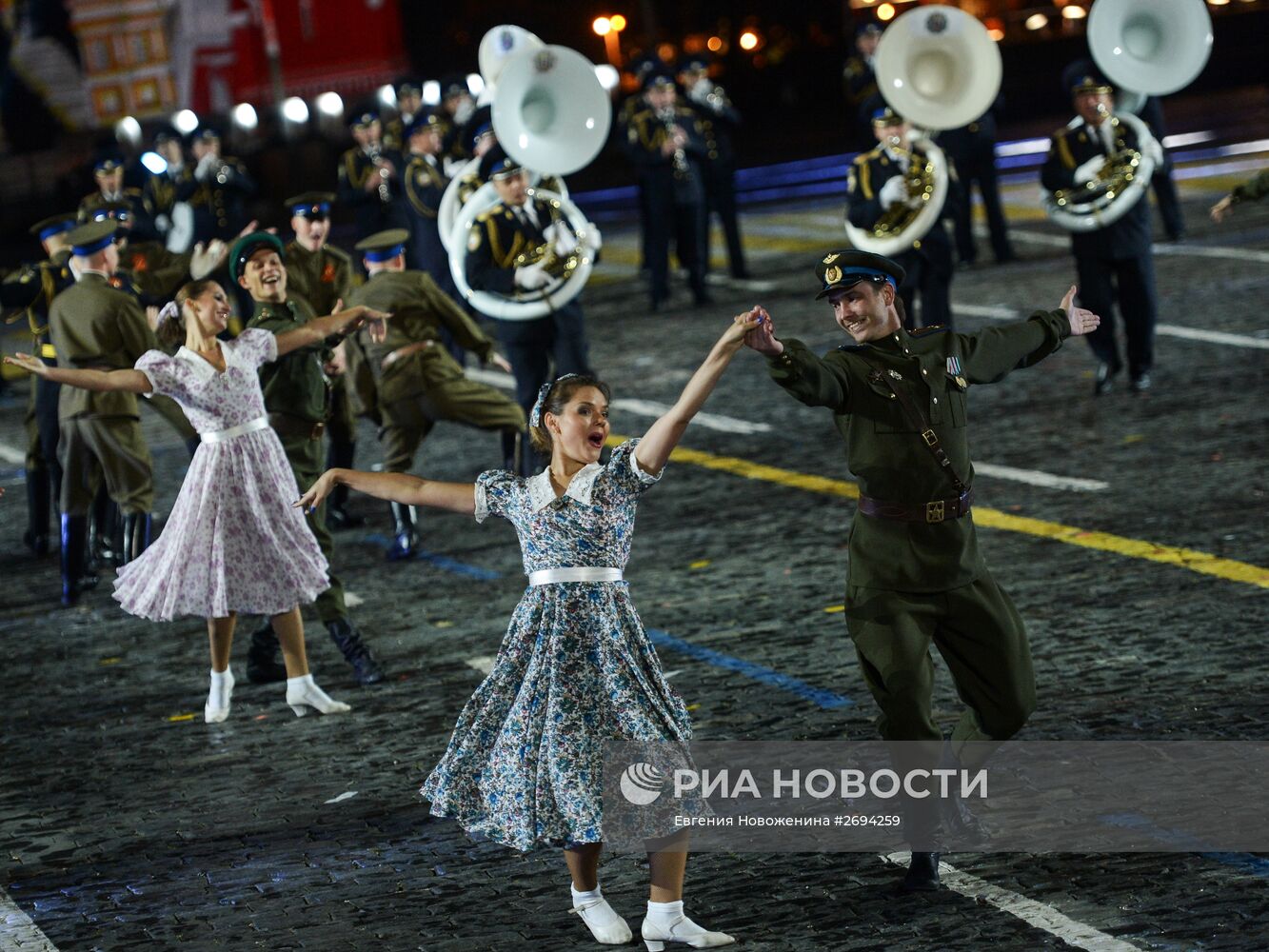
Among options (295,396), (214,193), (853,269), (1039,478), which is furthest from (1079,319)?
(214,193)

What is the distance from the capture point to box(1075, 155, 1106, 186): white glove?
14062 mm

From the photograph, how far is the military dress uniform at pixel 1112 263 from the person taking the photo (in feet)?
45.4

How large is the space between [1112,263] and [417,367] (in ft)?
17.1

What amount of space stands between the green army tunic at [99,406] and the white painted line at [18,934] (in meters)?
4.79

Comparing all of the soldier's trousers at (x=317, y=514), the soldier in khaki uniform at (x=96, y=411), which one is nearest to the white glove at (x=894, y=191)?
the soldier in khaki uniform at (x=96, y=411)

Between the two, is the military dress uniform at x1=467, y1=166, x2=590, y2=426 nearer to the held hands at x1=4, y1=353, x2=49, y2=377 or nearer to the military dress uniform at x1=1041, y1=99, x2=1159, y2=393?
the military dress uniform at x1=1041, y1=99, x2=1159, y2=393

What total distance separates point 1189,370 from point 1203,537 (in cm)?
459

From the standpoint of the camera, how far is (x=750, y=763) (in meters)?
7.52

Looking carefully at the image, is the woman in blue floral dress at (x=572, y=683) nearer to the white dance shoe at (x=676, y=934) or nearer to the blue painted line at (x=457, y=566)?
the white dance shoe at (x=676, y=934)

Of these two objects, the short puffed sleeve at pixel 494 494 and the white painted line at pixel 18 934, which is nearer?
the short puffed sleeve at pixel 494 494

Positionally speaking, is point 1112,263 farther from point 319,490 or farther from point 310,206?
point 319,490

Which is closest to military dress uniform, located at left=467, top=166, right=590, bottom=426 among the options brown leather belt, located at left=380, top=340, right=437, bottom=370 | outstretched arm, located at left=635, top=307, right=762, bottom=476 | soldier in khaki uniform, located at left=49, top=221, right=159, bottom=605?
brown leather belt, located at left=380, top=340, right=437, bottom=370

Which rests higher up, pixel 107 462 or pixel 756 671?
pixel 107 462

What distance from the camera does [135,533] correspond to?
1143cm
